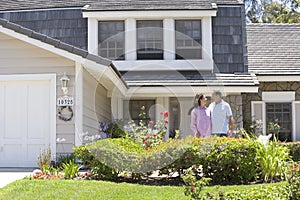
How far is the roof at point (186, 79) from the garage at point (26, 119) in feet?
9.95

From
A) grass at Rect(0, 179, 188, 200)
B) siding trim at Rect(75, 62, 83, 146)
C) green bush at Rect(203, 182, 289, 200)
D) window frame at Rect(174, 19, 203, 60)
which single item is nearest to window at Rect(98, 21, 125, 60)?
window frame at Rect(174, 19, 203, 60)

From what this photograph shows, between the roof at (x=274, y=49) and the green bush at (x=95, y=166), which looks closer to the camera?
the green bush at (x=95, y=166)

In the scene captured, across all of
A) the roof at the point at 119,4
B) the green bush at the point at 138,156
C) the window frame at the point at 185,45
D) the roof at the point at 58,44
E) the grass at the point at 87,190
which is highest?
the roof at the point at 119,4

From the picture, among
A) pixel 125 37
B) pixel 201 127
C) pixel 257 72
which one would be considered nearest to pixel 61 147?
pixel 201 127

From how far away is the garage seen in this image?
9.20 metres

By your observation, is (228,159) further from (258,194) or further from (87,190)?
(87,190)

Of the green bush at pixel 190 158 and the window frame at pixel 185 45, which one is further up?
the window frame at pixel 185 45

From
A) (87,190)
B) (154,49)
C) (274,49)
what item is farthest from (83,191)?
(274,49)

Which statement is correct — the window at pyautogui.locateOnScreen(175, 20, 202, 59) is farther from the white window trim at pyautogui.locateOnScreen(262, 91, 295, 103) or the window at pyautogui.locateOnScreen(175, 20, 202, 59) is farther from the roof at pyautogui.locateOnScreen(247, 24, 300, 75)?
the white window trim at pyautogui.locateOnScreen(262, 91, 295, 103)

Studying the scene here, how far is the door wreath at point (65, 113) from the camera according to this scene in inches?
359

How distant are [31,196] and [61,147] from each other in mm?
3347

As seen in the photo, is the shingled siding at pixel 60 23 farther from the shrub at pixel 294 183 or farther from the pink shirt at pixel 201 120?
the shrub at pixel 294 183

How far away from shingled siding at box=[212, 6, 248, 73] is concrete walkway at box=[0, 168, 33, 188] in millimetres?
6612

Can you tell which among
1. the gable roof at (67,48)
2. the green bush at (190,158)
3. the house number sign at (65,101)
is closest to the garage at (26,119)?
the house number sign at (65,101)
